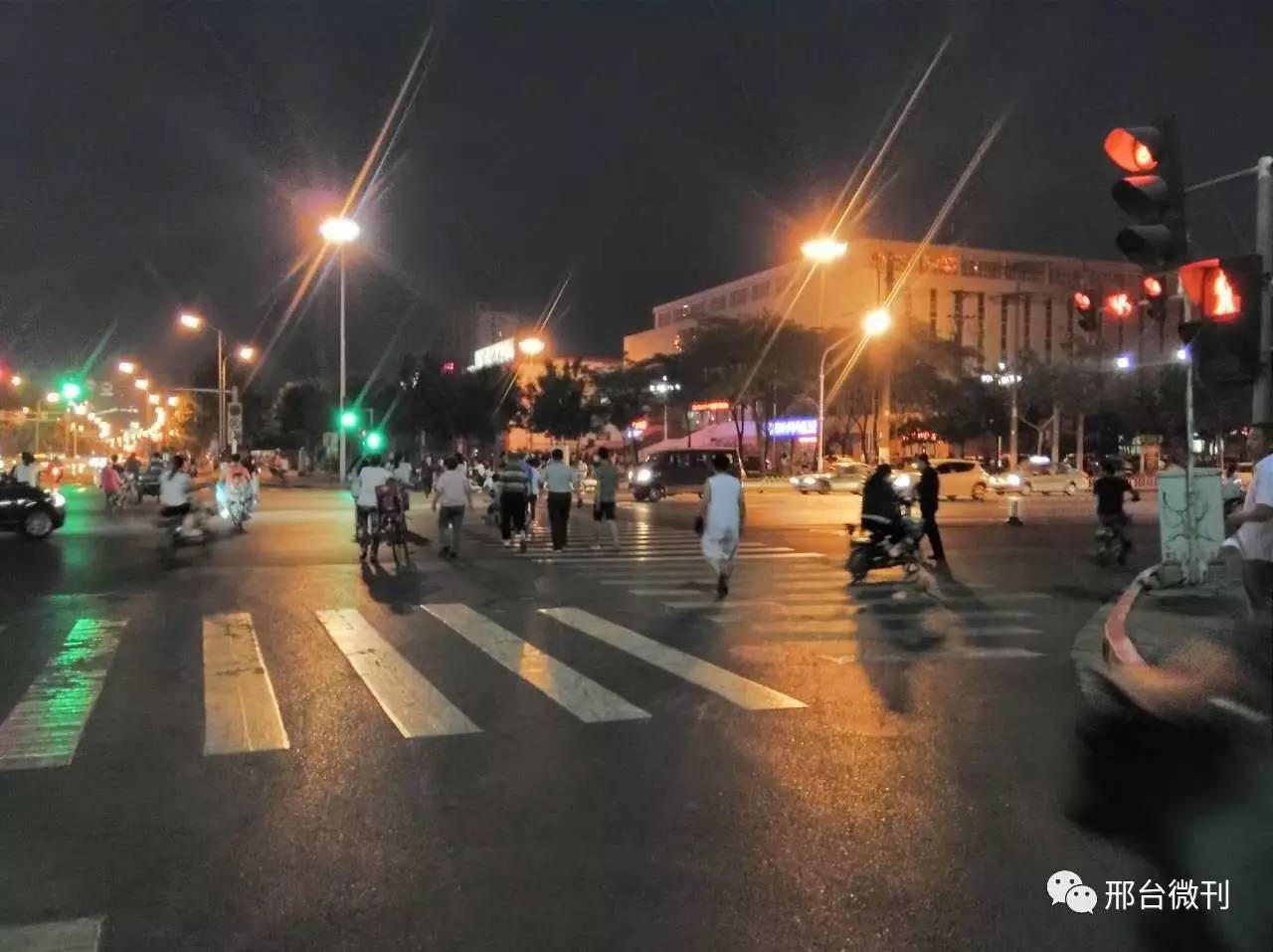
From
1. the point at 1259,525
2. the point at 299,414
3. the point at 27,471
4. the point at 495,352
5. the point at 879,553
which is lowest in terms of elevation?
the point at 879,553

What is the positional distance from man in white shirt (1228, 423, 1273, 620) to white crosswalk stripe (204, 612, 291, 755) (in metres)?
7.14

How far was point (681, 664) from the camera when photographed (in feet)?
31.2

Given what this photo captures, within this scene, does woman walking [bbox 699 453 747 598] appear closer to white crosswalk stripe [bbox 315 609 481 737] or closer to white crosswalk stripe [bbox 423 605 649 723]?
white crosswalk stripe [bbox 423 605 649 723]

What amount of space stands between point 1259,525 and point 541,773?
19.8ft

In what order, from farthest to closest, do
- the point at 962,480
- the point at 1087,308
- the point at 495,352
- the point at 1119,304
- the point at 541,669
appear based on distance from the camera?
the point at 495,352
the point at 962,480
the point at 1087,308
the point at 1119,304
the point at 541,669

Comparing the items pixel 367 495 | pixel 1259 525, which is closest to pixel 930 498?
pixel 1259 525

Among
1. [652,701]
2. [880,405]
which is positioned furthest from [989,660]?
[880,405]

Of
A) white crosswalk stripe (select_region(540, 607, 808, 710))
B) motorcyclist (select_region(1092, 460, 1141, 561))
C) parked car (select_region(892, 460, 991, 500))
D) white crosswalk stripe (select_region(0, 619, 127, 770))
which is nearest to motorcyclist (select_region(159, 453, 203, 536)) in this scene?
white crosswalk stripe (select_region(0, 619, 127, 770))

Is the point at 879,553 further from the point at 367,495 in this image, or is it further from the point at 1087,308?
the point at 367,495

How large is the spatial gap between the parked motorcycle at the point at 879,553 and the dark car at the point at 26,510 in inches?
647

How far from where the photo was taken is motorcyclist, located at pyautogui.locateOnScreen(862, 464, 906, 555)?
49.0 ft

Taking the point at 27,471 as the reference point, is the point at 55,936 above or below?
below

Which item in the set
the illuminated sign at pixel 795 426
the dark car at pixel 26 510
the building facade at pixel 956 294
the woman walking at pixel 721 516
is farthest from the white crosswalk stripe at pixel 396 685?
the building facade at pixel 956 294

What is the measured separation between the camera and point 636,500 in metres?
38.2
